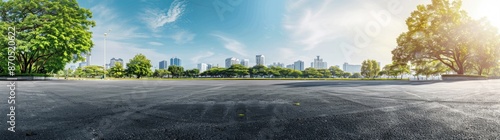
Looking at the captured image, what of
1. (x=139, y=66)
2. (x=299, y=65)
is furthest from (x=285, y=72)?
(x=299, y=65)

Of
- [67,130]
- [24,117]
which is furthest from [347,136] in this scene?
[24,117]

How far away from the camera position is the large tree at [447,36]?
76.0 ft

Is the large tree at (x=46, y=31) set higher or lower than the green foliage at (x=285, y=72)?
higher

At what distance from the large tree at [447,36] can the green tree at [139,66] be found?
2418 inches

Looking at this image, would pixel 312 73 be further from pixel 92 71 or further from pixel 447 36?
pixel 92 71

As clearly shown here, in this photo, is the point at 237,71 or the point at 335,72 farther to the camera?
the point at 335,72

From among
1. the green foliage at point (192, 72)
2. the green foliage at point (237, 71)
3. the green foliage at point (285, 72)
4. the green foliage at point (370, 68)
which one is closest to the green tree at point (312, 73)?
the green foliage at point (285, 72)

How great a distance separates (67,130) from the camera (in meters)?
3.14

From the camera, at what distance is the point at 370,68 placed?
64.1m

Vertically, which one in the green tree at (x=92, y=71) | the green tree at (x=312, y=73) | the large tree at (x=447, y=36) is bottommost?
the green tree at (x=312, y=73)

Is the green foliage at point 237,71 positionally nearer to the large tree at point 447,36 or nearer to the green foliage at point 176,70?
the green foliage at point 176,70

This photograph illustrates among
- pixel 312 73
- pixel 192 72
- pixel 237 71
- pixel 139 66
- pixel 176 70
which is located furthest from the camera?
pixel 192 72

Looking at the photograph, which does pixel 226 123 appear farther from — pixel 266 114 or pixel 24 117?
pixel 24 117

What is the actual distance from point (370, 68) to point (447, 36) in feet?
141
